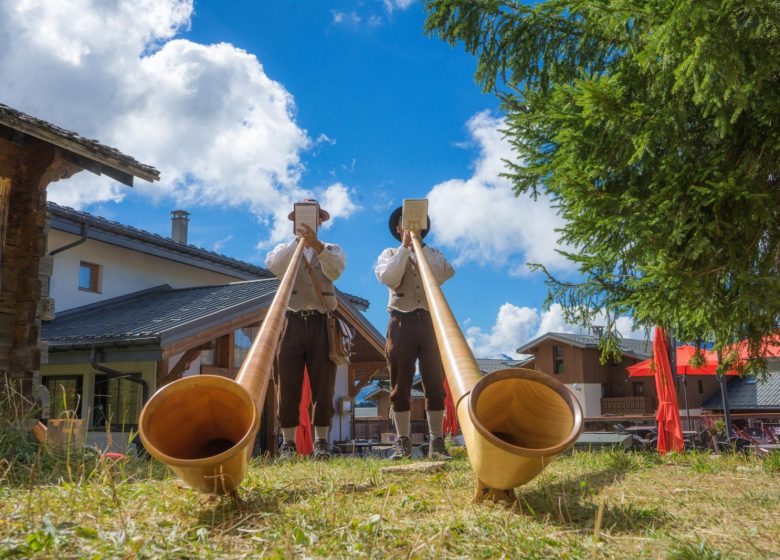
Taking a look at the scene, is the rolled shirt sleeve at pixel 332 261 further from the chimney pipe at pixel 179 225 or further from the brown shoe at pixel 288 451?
the chimney pipe at pixel 179 225

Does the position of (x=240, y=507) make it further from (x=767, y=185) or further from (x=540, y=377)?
(x=767, y=185)

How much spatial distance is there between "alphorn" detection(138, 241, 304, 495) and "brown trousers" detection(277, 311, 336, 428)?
2.61 metres

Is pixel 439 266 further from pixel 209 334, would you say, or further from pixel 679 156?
pixel 209 334

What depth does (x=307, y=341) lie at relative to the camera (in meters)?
5.80

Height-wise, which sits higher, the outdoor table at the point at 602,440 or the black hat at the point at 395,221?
the black hat at the point at 395,221

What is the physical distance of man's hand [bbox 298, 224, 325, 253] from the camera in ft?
18.5

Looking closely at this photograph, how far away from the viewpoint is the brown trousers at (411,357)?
222 inches

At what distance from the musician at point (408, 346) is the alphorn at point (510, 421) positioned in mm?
2544

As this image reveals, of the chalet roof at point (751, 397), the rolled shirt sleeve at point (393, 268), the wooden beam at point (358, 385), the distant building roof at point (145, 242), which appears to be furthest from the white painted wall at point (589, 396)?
the rolled shirt sleeve at point (393, 268)

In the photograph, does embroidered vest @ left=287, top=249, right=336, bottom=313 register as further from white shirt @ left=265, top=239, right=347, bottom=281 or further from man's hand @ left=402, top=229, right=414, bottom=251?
man's hand @ left=402, top=229, right=414, bottom=251

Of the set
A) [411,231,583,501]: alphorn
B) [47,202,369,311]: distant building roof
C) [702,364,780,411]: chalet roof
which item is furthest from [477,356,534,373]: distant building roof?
[411,231,583,501]: alphorn

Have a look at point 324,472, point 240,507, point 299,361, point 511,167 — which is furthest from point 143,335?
point 240,507

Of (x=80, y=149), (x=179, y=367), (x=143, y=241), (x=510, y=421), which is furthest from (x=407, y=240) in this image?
(x=143, y=241)

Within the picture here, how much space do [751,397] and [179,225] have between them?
28.5m
